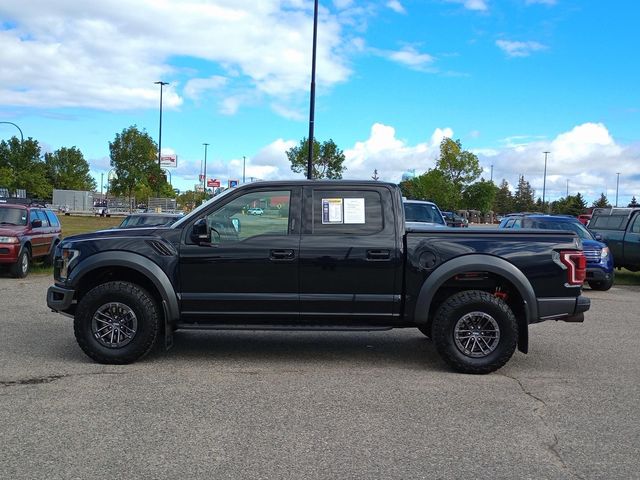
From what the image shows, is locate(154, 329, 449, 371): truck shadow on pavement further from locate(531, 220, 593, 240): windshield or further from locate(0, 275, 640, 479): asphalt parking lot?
locate(531, 220, 593, 240): windshield

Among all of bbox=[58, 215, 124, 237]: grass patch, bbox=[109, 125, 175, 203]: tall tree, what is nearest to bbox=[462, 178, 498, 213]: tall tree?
bbox=[109, 125, 175, 203]: tall tree

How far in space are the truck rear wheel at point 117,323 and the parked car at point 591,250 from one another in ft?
28.8

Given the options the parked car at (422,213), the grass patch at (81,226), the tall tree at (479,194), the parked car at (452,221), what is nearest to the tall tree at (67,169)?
the grass patch at (81,226)

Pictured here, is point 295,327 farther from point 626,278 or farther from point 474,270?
point 626,278

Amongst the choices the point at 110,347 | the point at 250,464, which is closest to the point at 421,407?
the point at 250,464

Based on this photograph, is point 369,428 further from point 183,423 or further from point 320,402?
point 183,423

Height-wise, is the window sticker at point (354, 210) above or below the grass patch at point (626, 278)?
above

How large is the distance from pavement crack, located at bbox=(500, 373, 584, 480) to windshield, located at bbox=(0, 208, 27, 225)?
11701 millimetres

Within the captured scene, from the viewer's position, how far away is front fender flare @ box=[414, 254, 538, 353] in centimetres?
612

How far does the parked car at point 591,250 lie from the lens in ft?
42.4

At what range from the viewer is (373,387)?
573 centimetres

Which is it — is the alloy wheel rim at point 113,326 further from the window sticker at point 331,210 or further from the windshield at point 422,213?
the windshield at point 422,213

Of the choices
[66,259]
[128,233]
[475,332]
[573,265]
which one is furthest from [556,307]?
[66,259]

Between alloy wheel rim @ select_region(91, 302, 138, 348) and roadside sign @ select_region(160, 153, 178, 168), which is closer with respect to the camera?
alloy wheel rim @ select_region(91, 302, 138, 348)
